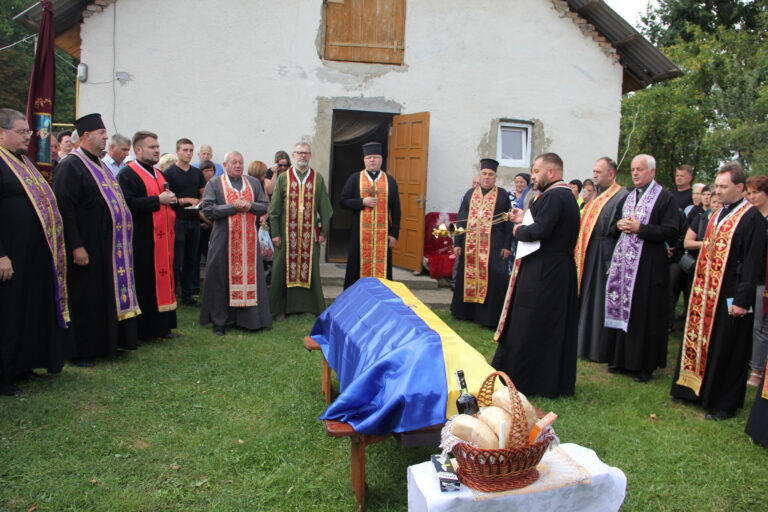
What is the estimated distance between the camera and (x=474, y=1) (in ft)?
33.8

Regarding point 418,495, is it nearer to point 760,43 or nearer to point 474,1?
point 474,1

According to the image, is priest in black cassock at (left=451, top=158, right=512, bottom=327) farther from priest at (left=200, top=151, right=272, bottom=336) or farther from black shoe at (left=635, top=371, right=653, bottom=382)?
priest at (left=200, top=151, right=272, bottom=336)

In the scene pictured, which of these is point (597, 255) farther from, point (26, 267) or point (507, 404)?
point (26, 267)

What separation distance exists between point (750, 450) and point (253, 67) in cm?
852

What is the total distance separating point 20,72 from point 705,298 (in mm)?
27265

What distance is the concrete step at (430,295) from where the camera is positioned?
28.7 feet

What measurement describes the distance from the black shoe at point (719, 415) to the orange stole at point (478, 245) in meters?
3.29

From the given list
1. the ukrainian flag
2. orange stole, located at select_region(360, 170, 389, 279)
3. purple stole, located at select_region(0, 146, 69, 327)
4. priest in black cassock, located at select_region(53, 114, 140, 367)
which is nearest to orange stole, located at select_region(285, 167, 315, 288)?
orange stole, located at select_region(360, 170, 389, 279)

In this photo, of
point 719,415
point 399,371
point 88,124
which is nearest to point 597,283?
point 719,415

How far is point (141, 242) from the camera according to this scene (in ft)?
19.9

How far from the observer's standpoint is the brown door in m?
9.88

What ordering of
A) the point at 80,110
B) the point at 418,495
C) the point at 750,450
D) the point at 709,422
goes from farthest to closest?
the point at 80,110, the point at 709,422, the point at 750,450, the point at 418,495

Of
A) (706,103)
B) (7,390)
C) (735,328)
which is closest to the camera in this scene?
(7,390)

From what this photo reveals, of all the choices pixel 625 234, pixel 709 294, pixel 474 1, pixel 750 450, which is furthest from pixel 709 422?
pixel 474 1
